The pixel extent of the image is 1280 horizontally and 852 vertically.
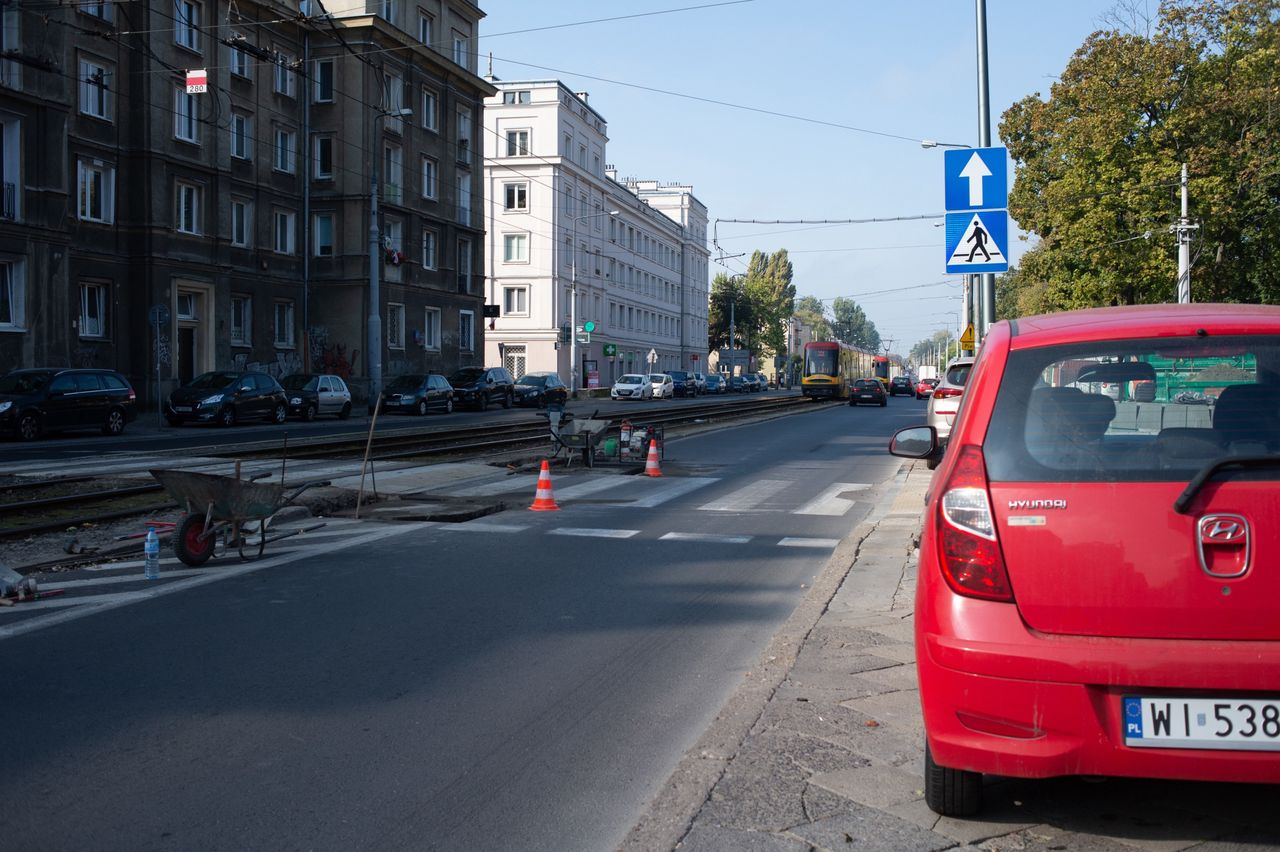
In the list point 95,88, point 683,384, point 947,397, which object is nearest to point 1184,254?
point 947,397

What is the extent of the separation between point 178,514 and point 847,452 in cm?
1432

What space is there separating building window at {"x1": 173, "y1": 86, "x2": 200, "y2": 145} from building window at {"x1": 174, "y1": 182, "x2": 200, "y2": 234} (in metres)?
1.49

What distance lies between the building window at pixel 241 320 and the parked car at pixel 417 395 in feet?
17.7

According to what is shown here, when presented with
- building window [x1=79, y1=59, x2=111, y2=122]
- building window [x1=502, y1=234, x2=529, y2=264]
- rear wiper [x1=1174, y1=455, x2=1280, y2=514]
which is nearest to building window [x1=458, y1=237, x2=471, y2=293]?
building window [x1=502, y1=234, x2=529, y2=264]

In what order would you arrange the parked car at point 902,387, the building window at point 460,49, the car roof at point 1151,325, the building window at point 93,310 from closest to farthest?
1. the car roof at point 1151,325
2. the building window at point 93,310
3. the building window at point 460,49
4. the parked car at point 902,387

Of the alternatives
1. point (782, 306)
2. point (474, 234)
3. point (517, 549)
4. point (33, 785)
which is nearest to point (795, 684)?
point (33, 785)

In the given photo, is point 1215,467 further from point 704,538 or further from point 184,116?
point 184,116

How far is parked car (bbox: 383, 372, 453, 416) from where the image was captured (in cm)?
3706

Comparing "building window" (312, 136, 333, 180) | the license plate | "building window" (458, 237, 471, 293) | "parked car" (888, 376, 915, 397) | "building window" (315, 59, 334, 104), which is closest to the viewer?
the license plate

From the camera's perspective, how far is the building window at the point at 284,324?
134 ft

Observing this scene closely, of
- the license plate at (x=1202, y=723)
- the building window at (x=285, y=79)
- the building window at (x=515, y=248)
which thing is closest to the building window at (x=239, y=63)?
the building window at (x=285, y=79)

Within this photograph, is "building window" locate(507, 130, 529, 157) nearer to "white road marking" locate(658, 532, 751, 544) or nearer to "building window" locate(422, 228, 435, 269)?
"building window" locate(422, 228, 435, 269)

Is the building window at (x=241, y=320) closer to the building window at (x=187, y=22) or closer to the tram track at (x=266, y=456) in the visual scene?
the building window at (x=187, y=22)

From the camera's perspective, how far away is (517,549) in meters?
9.91
